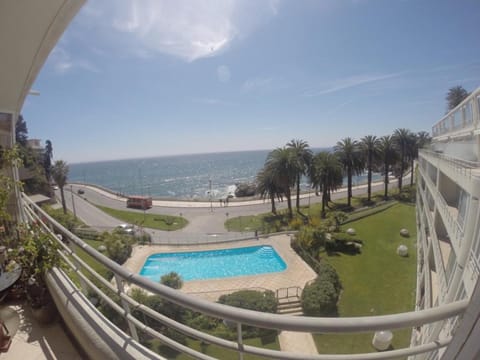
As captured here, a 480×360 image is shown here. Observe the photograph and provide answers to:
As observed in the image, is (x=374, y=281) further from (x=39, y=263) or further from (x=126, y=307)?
(x=39, y=263)

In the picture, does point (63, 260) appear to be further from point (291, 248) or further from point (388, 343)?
point (291, 248)

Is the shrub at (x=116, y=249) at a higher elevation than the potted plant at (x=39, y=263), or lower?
lower

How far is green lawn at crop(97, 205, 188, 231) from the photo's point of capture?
2645 centimetres

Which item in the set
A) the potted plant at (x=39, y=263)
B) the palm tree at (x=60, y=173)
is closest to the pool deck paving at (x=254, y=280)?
the potted plant at (x=39, y=263)

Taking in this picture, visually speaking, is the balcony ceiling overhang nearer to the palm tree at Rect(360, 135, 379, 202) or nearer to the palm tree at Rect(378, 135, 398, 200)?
the palm tree at Rect(360, 135, 379, 202)

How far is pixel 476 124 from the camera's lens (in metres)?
5.50

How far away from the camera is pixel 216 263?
636 inches

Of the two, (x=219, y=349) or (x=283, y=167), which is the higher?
(x=283, y=167)

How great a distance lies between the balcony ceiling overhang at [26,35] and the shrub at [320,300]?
36.6 feet

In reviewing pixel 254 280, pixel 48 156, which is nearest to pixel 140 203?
pixel 48 156

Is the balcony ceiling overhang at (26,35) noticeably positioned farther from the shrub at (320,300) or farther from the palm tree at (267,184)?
the palm tree at (267,184)

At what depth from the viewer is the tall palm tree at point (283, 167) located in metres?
23.3

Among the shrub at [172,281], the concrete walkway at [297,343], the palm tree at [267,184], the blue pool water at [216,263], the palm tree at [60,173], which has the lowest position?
the blue pool water at [216,263]

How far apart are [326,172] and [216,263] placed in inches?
608
